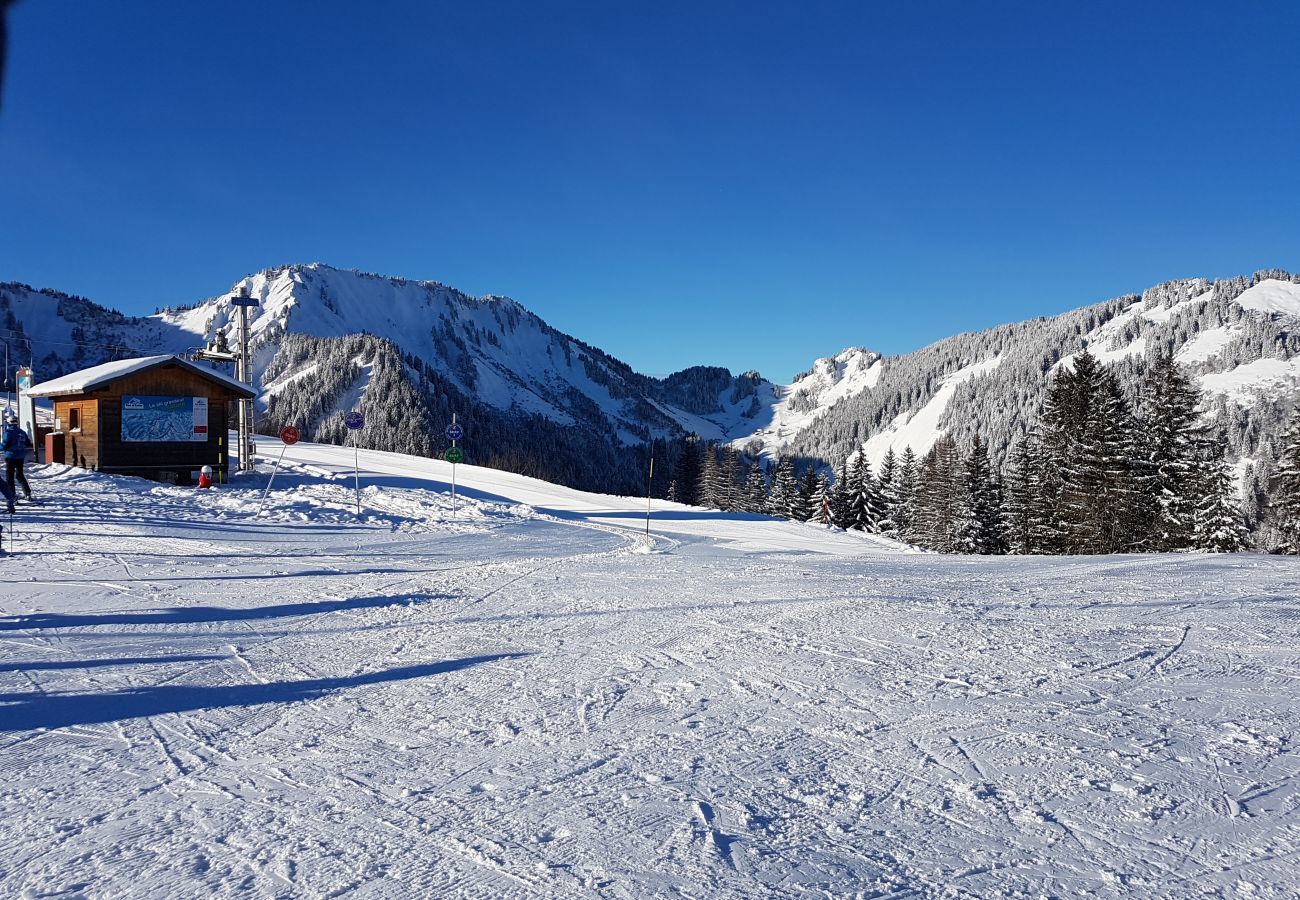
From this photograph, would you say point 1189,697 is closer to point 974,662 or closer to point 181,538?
point 974,662

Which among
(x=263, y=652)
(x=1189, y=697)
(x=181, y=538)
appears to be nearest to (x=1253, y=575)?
(x=1189, y=697)

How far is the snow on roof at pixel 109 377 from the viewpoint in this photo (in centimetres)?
2328

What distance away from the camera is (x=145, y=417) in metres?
24.9

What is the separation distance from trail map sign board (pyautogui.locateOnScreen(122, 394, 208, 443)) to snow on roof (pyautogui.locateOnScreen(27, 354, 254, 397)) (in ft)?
3.34

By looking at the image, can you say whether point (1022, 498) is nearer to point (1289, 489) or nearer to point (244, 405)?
point (1289, 489)

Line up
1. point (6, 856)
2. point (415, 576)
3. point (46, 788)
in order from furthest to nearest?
point (415, 576) < point (46, 788) < point (6, 856)

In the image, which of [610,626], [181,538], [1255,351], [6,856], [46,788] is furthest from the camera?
[1255,351]

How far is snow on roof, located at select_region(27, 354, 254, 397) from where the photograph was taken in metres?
23.3

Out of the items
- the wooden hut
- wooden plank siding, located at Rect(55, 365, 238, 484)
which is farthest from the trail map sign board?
wooden plank siding, located at Rect(55, 365, 238, 484)

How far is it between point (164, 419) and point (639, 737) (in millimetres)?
26881

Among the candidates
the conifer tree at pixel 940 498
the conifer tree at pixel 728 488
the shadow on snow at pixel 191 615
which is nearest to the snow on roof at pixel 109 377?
the shadow on snow at pixel 191 615

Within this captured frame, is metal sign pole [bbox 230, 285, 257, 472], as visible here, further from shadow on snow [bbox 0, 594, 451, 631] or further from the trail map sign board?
shadow on snow [bbox 0, 594, 451, 631]

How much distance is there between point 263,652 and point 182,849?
3.68 meters

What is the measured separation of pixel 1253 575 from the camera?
11703mm
